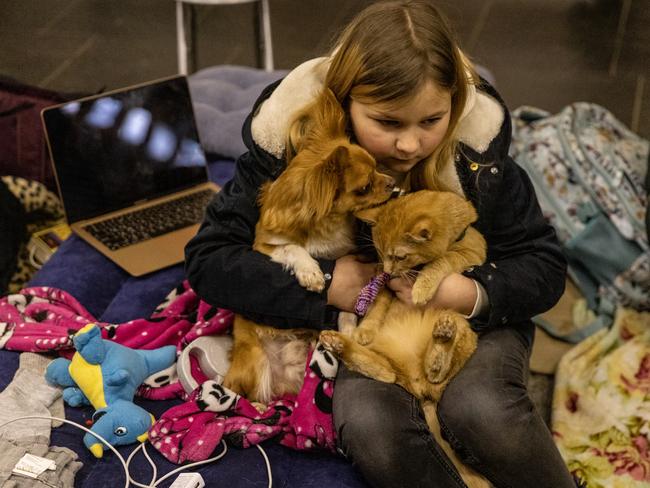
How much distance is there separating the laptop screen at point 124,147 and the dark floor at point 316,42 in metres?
1.63

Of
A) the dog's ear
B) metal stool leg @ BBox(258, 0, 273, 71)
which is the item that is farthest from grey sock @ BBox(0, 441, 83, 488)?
metal stool leg @ BBox(258, 0, 273, 71)

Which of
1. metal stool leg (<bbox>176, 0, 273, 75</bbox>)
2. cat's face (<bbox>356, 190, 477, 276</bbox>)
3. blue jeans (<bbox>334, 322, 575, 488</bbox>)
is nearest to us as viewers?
blue jeans (<bbox>334, 322, 575, 488</bbox>)

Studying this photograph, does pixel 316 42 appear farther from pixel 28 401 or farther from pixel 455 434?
pixel 455 434

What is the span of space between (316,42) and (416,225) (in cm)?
334

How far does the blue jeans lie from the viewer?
156cm

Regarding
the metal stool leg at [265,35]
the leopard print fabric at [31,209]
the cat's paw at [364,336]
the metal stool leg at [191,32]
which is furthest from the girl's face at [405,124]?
the metal stool leg at [265,35]

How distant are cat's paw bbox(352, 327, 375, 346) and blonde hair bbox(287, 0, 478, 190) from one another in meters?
0.41

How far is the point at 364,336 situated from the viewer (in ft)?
5.75

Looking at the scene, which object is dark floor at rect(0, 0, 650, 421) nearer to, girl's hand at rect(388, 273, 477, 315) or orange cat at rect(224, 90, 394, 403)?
orange cat at rect(224, 90, 394, 403)

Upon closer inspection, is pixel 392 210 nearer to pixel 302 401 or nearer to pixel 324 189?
pixel 324 189

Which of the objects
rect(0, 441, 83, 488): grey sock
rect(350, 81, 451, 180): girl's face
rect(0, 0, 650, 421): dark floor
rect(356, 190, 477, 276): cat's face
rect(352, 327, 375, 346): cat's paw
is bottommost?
rect(0, 0, 650, 421): dark floor

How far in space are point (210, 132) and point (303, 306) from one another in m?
1.33

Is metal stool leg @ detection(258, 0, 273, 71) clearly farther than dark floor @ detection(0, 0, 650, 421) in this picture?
No

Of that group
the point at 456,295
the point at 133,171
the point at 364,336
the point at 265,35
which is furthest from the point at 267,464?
Result: the point at 265,35
